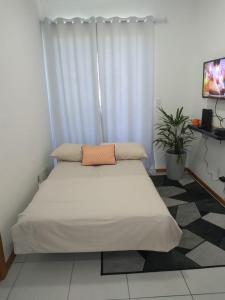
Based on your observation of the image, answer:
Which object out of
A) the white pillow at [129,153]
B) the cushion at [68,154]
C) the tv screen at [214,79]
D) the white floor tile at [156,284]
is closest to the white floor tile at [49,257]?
the white floor tile at [156,284]

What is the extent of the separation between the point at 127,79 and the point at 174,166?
1.53m

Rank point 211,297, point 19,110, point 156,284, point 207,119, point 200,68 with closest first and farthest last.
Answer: point 211,297, point 156,284, point 19,110, point 207,119, point 200,68

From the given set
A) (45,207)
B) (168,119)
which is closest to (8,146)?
(45,207)

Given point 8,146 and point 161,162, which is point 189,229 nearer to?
point 161,162

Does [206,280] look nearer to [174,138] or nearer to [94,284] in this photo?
[94,284]

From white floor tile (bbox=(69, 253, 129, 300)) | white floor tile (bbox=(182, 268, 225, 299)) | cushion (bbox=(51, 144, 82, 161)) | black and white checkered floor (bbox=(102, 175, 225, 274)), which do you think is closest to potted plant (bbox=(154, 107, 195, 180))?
black and white checkered floor (bbox=(102, 175, 225, 274))

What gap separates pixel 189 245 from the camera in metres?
2.15

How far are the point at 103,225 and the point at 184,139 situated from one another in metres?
2.43

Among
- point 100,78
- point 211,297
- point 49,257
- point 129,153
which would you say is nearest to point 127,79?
point 100,78

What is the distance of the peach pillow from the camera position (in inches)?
117

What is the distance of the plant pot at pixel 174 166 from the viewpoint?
350 cm

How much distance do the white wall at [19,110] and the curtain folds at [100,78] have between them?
31 cm

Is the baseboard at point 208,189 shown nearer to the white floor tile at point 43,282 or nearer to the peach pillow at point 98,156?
the peach pillow at point 98,156

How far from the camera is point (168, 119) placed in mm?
3580
